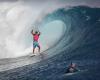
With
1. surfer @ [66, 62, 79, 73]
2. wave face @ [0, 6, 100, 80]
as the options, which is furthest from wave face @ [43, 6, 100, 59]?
surfer @ [66, 62, 79, 73]

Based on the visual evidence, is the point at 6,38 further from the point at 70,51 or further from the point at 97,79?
the point at 97,79

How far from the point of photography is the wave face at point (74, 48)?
742cm

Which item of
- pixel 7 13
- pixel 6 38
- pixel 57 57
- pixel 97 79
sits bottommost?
pixel 97 79

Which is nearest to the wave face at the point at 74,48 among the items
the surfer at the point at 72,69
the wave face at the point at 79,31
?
the wave face at the point at 79,31

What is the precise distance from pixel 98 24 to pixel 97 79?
295 cm

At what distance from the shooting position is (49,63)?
8.02 meters

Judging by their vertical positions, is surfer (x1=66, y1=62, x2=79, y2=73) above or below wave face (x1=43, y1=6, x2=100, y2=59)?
below

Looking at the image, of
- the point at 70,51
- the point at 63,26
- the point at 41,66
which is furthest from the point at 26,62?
the point at 63,26

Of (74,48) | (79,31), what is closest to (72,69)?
(74,48)

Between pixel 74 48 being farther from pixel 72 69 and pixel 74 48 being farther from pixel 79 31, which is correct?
pixel 72 69

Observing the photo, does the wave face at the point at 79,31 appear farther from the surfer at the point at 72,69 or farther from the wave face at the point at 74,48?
the surfer at the point at 72,69

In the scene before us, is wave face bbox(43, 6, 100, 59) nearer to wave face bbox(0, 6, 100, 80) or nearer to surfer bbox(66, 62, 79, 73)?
wave face bbox(0, 6, 100, 80)

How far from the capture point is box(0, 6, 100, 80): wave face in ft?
24.3

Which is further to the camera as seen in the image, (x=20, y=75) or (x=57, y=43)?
(x=57, y=43)
